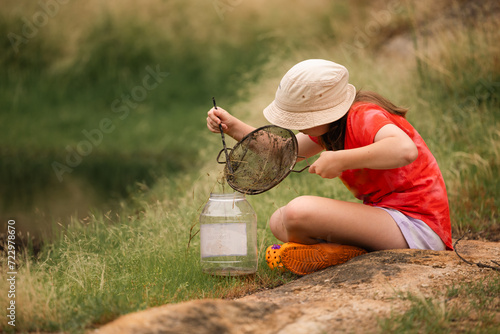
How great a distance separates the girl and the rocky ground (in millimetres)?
101

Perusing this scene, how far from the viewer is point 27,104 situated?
10750mm

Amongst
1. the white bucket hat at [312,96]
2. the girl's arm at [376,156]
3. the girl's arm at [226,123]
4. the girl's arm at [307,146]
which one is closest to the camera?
the girl's arm at [376,156]

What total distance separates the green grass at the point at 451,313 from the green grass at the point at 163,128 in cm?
1

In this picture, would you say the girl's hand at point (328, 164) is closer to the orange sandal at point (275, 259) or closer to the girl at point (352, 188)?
the girl at point (352, 188)

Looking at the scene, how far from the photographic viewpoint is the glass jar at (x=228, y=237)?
9.66ft

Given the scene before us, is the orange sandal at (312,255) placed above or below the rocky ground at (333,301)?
above

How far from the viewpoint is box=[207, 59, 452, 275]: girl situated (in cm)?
269

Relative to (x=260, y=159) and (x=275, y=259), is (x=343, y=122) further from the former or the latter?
(x=275, y=259)

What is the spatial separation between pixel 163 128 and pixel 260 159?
24.6 feet

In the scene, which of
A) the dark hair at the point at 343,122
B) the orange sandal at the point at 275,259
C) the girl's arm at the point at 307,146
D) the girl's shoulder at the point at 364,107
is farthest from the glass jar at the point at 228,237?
the girl's shoulder at the point at 364,107

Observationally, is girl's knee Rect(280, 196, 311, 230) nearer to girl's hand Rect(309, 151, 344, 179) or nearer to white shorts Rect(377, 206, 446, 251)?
girl's hand Rect(309, 151, 344, 179)

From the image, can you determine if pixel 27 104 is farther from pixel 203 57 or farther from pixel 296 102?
pixel 296 102

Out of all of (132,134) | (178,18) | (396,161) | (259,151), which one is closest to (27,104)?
(132,134)

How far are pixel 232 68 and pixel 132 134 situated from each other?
276cm
